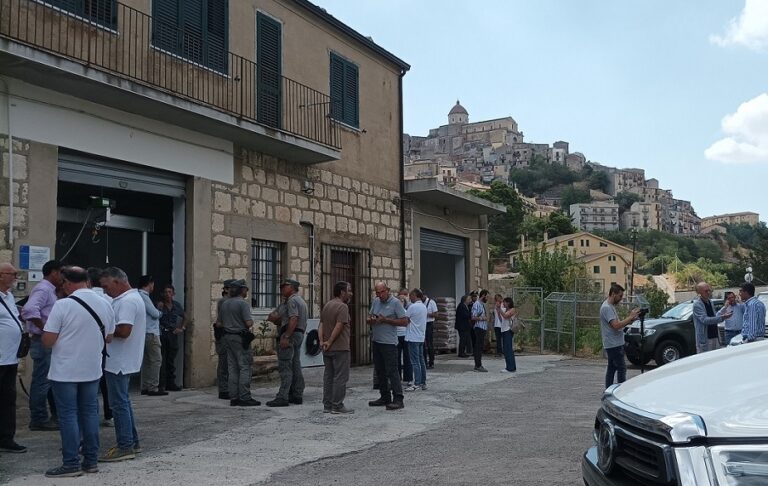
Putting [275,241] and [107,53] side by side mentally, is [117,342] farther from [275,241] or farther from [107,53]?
[275,241]

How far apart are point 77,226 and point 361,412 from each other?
5.16 m

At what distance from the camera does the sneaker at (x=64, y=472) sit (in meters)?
6.27

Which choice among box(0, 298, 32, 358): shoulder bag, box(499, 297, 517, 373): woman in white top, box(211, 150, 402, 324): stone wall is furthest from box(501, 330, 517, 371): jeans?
box(0, 298, 32, 358): shoulder bag

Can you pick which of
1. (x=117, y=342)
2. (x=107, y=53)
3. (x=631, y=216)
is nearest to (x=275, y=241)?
(x=107, y=53)

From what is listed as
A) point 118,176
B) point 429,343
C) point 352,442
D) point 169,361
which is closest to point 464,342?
point 429,343

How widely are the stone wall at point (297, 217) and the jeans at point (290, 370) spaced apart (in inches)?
103

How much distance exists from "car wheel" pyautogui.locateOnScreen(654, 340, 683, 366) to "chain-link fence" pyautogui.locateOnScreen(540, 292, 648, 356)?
12.7 feet

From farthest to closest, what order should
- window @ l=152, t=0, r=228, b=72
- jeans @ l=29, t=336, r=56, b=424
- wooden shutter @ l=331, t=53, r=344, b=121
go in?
wooden shutter @ l=331, t=53, r=344, b=121
window @ l=152, t=0, r=228, b=72
jeans @ l=29, t=336, r=56, b=424

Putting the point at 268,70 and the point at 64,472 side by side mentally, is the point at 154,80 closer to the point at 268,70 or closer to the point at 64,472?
the point at 268,70

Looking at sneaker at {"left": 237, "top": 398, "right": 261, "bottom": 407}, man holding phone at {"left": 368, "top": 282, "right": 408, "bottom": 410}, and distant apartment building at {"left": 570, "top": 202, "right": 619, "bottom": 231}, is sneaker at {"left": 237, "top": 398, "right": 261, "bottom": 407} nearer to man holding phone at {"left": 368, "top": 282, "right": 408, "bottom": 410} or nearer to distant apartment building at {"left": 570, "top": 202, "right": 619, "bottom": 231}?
man holding phone at {"left": 368, "top": 282, "right": 408, "bottom": 410}

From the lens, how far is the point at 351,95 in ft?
54.7

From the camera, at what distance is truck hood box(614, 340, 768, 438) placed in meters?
2.89

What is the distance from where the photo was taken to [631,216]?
18225 centimetres

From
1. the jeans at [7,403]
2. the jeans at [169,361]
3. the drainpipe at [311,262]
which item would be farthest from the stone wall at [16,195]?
the drainpipe at [311,262]
